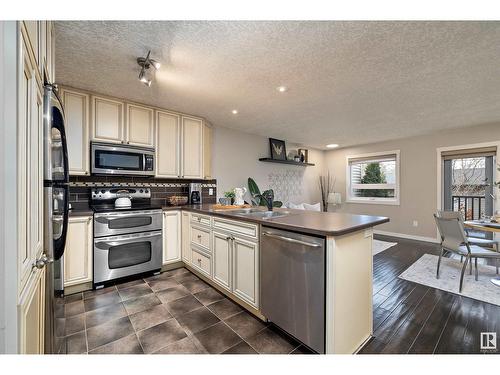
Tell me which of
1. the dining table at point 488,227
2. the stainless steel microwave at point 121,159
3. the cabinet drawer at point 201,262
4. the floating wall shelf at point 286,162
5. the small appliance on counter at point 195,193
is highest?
the floating wall shelf at point 286,162

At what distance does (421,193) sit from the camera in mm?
4688

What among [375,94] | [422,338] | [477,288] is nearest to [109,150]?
[375,94]

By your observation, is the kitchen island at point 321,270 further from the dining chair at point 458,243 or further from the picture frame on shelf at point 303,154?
the picture frame on shelf at point 303,154

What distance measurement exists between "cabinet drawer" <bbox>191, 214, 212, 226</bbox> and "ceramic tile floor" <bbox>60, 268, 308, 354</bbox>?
735 millimetres

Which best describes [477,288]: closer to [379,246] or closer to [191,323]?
[379,246]

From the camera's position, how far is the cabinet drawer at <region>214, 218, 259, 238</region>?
1.87m

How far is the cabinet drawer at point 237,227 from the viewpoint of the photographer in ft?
6.14

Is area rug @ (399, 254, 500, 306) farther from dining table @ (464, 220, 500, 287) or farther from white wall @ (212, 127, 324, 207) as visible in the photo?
white wall @ (212, 127, 324, 207)

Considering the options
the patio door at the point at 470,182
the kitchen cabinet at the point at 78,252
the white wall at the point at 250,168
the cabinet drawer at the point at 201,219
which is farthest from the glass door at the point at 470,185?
the kitchen cabinet at the point at 78,252

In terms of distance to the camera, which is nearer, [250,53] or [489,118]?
[250,53]

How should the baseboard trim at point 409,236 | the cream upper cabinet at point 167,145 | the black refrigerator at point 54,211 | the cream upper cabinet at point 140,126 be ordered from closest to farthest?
the black refrigerator at point 54,211
the cream upper cabinet at point 140,126
the cream upper cabinet at point 167,145
the baseboard trim at point 409,236

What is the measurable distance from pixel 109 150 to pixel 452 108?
4.60 meters

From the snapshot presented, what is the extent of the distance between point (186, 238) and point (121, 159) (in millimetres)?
1300

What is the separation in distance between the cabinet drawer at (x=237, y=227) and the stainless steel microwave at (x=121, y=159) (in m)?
1.34
